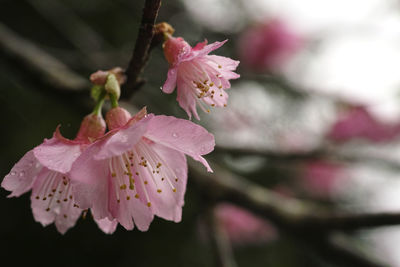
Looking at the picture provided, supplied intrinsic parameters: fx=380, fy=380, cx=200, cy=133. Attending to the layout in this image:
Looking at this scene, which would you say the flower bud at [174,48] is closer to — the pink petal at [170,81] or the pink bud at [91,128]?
the pink petal at [170,81]

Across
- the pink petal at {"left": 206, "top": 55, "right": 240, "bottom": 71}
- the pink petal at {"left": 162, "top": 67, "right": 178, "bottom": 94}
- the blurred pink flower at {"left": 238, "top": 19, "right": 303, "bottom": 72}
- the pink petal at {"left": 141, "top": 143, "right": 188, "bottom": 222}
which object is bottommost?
the blurred pink flower at {"left": 238, "top": 19, "right": 303, "bottom": 72}

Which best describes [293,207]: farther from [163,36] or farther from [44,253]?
[44,253]

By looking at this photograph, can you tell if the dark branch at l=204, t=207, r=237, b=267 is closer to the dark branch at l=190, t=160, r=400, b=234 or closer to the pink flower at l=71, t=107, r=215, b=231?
the dark branch at l=190, t=160, r=400, b=234

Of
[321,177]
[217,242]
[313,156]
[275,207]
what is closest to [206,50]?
[217,242]

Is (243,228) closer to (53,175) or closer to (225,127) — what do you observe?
(225,127)

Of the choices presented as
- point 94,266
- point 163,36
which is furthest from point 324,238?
point 94,266

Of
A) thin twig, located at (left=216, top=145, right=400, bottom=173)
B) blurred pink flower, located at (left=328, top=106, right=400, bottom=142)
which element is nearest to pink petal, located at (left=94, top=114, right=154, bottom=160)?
thin twig, located at (left=216, top=145, right=400, bottom=173)
